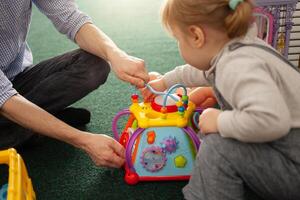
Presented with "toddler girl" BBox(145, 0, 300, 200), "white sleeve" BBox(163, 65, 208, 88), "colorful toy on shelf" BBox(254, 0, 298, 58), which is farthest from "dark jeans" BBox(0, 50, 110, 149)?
"colorful toy on shelf" BBox(254, 0, 298, 58)

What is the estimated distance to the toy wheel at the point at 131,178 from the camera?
109 centimetres

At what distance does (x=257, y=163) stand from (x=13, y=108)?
24.0 inches

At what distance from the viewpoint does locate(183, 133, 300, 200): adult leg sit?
806 millimetres

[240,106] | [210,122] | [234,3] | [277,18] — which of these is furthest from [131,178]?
[277,18]

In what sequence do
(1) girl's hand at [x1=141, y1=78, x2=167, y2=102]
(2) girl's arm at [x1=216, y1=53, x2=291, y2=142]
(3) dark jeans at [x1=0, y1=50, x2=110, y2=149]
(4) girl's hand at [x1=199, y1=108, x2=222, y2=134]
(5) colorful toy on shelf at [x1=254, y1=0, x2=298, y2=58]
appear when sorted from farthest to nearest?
(5) colorful toy on shelf at [x1=254, y1=0, x2=298, y2=58]
(3) dark jeans at [x1=0, y1=50, x2=110, y2=149]
(1) girl's hand at [x1=141, y1=78, x2=167, y2=102]
(4) girl's hand at [x1=199, y1=108, x2=222, y2=134]
(2) girl's arm at [x1=216, y1=53, x2=291, y2=142]

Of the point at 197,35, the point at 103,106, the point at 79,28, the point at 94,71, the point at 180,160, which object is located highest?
the point at 197,35

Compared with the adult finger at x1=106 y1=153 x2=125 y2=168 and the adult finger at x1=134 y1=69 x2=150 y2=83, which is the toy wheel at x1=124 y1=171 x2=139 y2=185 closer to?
the adult finger at x1=106 y1=153 x2=125 y2=168

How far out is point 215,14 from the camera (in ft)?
2.59

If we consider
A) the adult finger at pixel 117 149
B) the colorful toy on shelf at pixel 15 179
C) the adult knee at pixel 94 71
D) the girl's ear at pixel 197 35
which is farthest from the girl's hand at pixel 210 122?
the adult knee at pixel 94 71

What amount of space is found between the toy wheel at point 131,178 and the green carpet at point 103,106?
14 millimetres

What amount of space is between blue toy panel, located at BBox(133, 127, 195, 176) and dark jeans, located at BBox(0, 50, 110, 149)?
13.1 inches

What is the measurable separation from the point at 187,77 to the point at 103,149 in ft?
0.96

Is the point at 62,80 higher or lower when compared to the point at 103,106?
higher

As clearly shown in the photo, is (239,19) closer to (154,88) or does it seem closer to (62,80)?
(154,88)
